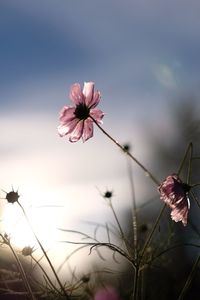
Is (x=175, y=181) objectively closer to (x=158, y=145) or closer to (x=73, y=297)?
(x=73, y=297)

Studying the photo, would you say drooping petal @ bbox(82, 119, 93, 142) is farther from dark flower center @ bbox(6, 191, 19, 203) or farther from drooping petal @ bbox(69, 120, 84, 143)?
dark flower center @ bbox(6, 191, 19, 203)

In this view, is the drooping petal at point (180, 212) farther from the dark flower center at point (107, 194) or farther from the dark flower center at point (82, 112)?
the dark flower center at point (107, 194)

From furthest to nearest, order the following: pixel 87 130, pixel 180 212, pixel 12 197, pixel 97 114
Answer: pixel 97 114 → pixel 87 130 → pixel 12 197 → pixel 180 212

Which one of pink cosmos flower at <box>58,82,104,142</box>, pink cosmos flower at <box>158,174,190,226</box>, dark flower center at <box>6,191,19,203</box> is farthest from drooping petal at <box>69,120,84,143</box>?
pink cosmos flower at <box>158,174,190,226</box>

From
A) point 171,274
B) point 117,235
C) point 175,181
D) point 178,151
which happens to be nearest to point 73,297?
point 117,235

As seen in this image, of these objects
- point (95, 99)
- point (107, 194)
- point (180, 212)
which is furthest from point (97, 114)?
point (180, 212)

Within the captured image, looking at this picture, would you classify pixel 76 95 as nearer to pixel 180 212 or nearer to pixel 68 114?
pixel 68 114

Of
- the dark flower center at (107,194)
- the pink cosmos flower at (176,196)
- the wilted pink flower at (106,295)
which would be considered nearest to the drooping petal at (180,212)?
the pink cosmos flower at (176,196)
